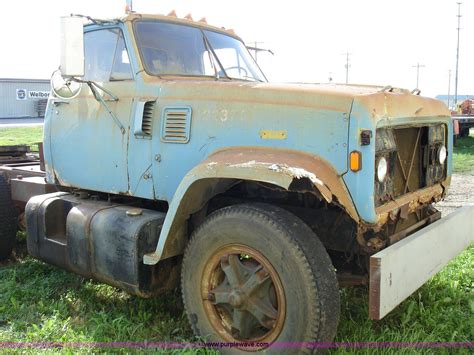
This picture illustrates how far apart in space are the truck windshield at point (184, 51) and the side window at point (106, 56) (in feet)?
0.60

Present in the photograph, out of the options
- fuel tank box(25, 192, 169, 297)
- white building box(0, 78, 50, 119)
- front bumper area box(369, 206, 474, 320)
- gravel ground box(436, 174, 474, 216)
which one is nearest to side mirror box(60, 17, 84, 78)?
fuel tank box(25, 192, 169, 297)

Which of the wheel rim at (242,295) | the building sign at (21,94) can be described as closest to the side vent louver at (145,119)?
the wheel rim at (242,295)

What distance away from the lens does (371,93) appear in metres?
3.06

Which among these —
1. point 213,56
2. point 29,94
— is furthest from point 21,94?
point 213,56

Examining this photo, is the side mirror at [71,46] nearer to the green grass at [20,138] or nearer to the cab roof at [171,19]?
the cab roof at [171,19]

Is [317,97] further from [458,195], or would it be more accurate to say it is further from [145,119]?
[458,195]

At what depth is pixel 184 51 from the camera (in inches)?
166

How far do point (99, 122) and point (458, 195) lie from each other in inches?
270

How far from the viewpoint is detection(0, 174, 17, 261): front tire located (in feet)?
17.5

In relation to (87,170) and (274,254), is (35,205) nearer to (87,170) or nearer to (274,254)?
(87,170)

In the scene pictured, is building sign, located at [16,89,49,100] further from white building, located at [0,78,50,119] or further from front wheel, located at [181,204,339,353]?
front wheel, located at [181,204,339,353]

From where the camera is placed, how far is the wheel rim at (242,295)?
307 centimetres

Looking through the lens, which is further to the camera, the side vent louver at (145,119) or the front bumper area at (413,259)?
the side vent louver at (145,119)

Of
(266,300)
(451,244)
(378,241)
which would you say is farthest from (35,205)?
(451,244)
